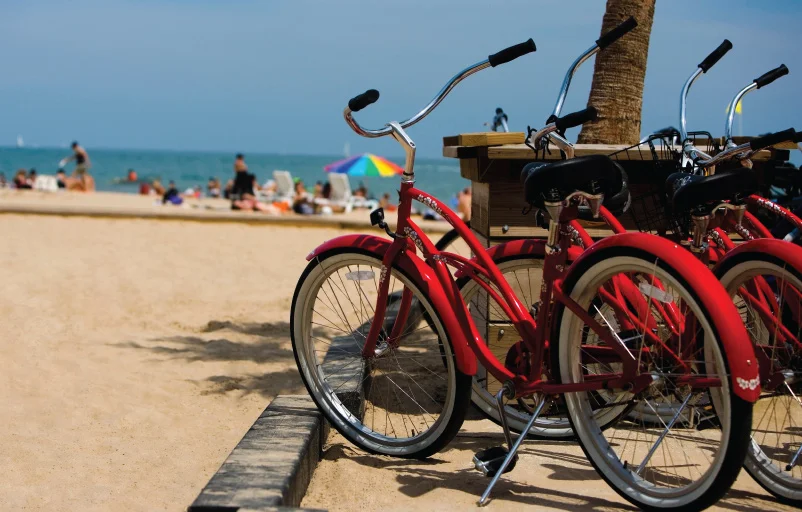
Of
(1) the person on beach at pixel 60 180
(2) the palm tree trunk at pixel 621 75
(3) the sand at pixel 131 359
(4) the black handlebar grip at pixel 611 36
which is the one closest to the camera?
(4) the black handlebar grip at pixel 611 36

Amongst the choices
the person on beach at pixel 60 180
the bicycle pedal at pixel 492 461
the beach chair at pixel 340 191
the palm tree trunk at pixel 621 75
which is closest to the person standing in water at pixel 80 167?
the person on beach at pixel 60 180

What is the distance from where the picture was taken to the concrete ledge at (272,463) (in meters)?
2.75

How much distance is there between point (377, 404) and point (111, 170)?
85.6m

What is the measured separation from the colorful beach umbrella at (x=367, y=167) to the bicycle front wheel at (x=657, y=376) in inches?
745

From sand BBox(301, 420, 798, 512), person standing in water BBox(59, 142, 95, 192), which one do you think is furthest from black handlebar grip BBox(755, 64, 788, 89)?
person standing in water BBox(59, 142, 95, 192)

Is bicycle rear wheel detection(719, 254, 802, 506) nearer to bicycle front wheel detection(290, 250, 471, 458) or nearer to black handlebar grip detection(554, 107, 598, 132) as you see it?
black handlebar grip detection(554, 107, 598, 132)

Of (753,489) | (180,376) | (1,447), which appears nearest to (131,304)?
(180,376)

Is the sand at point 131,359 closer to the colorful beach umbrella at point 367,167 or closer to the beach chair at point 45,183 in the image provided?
the colorful beach umbrella at point 367,167

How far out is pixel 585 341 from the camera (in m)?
3.34

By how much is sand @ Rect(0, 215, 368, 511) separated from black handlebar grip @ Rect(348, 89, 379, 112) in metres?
1.64

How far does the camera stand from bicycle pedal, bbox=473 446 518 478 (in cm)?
321

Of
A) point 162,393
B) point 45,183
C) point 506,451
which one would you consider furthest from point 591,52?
point 45,183

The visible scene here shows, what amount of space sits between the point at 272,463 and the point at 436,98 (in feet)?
5.02

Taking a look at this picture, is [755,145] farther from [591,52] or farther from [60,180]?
Result: [60,180]
